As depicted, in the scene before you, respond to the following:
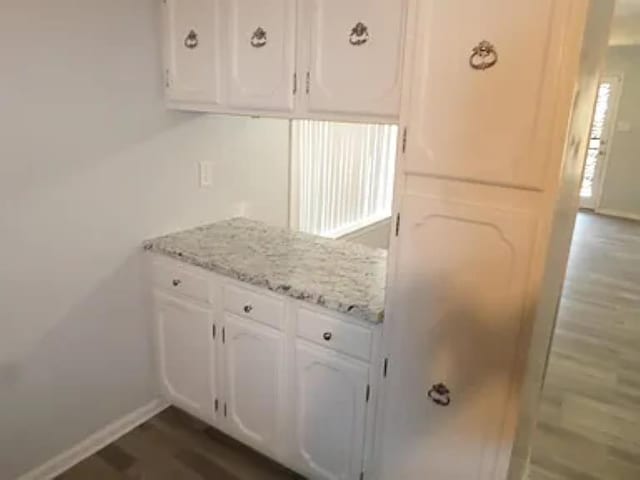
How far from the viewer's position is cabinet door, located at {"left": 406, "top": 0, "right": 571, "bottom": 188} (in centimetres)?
118

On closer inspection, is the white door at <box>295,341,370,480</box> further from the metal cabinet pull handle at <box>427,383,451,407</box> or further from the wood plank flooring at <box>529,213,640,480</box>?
the wood plank flooring at <box>529,213,640,480</box>

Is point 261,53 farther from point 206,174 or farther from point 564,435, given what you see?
point 564,435

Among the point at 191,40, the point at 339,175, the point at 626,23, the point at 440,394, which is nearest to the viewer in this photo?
the point at 440,394

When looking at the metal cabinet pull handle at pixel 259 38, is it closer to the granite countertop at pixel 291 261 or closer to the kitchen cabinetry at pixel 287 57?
the kitchen cabinetry at pixel 287 57

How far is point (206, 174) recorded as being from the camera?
257cm

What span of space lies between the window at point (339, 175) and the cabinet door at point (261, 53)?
96 cm

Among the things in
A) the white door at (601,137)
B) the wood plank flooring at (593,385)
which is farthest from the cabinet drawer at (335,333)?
the white door at (601,137)

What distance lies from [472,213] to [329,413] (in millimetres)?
978

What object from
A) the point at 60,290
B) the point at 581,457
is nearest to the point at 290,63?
the point at 60,290

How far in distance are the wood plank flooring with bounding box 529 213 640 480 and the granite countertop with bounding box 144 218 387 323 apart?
4.09ft

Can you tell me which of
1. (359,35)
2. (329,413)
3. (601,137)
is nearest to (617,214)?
(601,137)

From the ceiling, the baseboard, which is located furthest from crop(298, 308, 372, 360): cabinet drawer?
the baseboard

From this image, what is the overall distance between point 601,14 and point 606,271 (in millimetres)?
4353

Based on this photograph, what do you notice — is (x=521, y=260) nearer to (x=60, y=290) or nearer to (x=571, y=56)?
(x=571, y=56)
